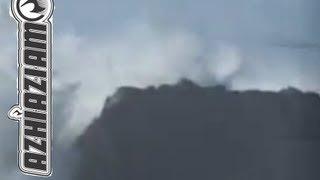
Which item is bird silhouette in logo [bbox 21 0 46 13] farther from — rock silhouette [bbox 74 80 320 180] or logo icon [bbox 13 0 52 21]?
rock silhouette [bbox 74 80 320 180]

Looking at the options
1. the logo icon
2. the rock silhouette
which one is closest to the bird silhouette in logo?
the logo icon

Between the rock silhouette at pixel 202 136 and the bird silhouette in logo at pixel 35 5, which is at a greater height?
the bird silhouette in logo at pixel 35 5

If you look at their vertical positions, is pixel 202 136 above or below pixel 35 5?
below

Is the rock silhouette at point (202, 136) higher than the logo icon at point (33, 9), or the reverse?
the logo icon at point (33, 9)

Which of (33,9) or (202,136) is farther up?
(33,9)

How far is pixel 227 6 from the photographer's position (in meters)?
1.76

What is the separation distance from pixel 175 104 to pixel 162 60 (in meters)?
0.17

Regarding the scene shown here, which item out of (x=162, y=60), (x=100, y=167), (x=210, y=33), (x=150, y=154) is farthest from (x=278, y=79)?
(x=100, y=167)

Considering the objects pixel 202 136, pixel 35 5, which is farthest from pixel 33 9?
pixel 202 136

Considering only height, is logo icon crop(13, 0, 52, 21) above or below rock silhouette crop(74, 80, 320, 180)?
above

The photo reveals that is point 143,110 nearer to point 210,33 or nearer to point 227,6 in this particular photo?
point 210,33

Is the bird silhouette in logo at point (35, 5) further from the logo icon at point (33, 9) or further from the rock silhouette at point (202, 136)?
the rock silhouette at point (202, 136)

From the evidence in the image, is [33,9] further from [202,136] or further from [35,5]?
[202,136]

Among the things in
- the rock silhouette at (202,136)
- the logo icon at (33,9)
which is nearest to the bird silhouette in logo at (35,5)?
the logo icon at (33,9)
